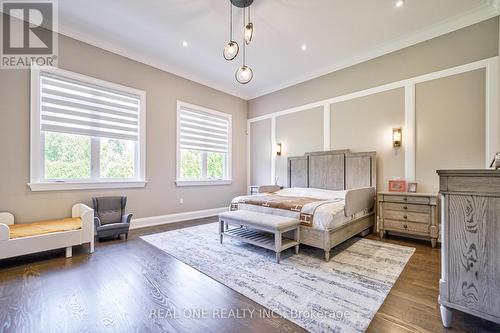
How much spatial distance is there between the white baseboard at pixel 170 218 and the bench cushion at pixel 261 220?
200cm

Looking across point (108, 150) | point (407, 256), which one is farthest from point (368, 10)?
point (108, 150)

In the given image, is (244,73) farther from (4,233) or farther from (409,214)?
(4,233)

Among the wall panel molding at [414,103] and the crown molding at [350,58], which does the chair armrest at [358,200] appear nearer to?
the wall panel molding at [414,103]

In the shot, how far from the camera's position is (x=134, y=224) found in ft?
14.5

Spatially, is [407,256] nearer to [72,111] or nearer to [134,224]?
[134,224]

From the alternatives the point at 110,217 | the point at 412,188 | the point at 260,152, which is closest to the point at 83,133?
the point at 110,217

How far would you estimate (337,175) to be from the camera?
465 centimetres

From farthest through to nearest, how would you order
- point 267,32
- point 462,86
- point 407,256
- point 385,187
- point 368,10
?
point 385,187 < point 267,32 < point 462,86 < point 368,10 < point 407,256

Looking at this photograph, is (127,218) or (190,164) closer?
(127,218)

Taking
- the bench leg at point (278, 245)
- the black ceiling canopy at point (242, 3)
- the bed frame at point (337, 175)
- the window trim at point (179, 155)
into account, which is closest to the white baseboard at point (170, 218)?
the window trim at point (179, 155)

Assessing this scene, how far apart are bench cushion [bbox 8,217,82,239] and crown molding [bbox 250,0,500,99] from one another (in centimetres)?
537

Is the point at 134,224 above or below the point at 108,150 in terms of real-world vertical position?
below

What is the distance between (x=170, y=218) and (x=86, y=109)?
263 cm

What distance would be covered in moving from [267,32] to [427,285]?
13.3 feet
